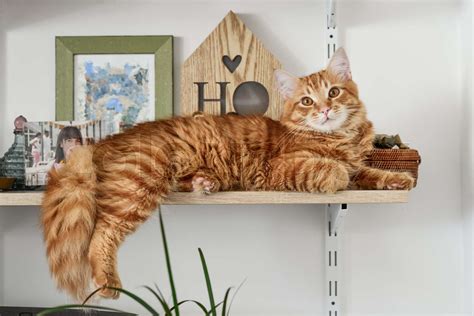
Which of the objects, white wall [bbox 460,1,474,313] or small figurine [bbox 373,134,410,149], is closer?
small figurine [bbox 373,134,410,149]

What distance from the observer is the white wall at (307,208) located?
1.43 m

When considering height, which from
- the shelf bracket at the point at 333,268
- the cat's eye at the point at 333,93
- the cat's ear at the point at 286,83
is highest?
the cat's ear at the point at 286,83

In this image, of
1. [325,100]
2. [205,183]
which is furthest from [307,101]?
Answer: [205,183]

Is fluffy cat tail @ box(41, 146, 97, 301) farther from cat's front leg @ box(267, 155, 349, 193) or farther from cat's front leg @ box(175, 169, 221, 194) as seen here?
cat's front leg @ box(267, 155, 349, 193)

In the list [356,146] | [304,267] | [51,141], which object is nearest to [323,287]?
[304,267]

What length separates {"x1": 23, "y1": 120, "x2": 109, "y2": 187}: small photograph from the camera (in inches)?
48.8

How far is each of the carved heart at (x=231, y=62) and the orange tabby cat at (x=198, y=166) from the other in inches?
6.8

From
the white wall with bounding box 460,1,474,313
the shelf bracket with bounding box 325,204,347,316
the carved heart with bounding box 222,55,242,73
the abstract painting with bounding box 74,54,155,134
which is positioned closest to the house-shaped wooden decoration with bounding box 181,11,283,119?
the carved heart with bounding box 222,55,242,73

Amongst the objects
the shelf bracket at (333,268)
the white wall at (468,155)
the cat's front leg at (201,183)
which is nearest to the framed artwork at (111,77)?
the cat's front leg at (201,183)

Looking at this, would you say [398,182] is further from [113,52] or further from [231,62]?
[113,52]

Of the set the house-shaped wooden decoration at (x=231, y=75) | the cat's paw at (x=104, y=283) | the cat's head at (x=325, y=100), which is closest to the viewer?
the cat's paw at (x=104, y=283)

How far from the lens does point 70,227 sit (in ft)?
3.56

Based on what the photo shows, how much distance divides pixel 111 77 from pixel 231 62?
300mm

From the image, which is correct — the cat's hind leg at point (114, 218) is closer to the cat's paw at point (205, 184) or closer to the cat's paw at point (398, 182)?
the cat's paw at point (205, 184)
